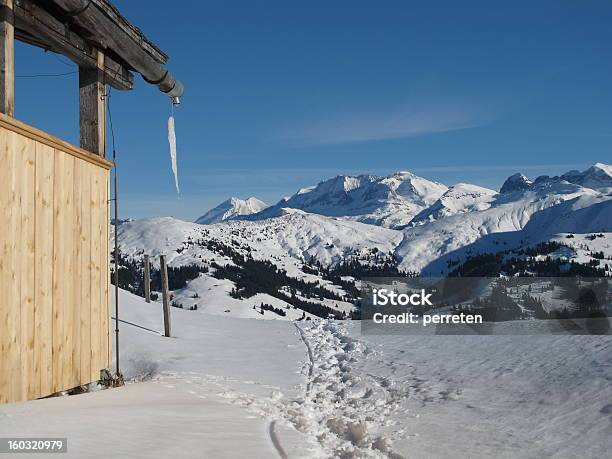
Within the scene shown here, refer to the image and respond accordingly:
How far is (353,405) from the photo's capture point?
29.3ft

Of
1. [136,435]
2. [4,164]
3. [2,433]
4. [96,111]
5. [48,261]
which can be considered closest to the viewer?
[2,433]

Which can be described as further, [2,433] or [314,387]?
[314,387]

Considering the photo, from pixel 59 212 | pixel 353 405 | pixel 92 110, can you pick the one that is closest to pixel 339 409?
pixel 353 405

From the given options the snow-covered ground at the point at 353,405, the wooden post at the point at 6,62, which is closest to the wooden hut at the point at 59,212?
the wooden post at the point at 6,62

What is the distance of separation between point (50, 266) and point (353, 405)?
487 cm

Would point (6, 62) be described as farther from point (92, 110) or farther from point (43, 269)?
point (43, 269)

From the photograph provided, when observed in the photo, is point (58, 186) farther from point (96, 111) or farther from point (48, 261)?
point (96, 111)

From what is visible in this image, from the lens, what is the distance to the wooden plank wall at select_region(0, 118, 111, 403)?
676 centimetres

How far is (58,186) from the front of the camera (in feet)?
25.6

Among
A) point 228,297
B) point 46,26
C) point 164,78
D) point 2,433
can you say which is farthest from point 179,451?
point 228,297

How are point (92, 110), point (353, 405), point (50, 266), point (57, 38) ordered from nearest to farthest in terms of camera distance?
point (50, 266)
point (57, 38)
point (353, 405)
point (92, 110)

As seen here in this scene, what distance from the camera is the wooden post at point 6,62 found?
6805 mm

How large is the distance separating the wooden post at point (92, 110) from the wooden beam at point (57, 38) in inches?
5.1

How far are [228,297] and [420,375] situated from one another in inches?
5917
